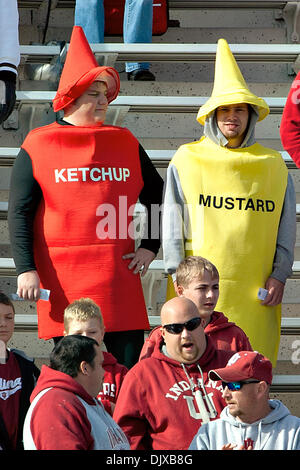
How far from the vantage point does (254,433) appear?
12.2ft

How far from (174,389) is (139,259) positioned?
2.76ft

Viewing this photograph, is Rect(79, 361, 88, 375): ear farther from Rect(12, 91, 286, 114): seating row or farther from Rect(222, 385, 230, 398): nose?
Rect(12, 91, 286, 114): seating row

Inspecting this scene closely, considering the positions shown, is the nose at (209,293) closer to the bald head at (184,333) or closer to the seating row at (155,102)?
the bald head at (184,333)

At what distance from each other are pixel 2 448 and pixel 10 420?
0.62 ft

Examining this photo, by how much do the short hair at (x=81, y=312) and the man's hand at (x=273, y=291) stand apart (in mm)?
881

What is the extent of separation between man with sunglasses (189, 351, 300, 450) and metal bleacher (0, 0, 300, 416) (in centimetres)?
156

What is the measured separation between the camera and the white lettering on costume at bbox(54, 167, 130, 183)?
4.85 metres

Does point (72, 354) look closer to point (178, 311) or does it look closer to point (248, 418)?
point (248, 418)

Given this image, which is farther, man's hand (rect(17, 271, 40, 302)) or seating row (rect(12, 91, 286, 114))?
seating row (rect(12, 91, 286, 114))

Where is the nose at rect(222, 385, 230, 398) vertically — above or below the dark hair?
below

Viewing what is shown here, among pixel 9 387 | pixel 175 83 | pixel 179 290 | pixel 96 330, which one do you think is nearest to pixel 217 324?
pixel 179 290

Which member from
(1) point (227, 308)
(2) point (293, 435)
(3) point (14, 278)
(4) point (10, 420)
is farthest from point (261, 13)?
(2) point (293, 435)

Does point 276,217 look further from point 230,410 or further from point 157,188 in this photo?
point 230,410

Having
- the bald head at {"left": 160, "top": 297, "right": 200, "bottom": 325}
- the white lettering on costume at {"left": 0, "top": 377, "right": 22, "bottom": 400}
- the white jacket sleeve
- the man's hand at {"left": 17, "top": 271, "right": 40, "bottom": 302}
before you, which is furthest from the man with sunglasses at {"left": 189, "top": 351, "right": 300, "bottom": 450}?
the white jacket sleeve
